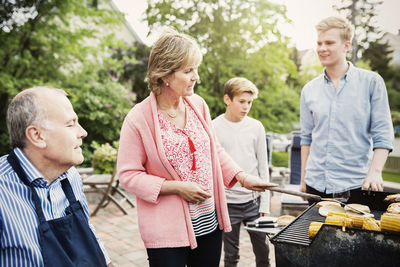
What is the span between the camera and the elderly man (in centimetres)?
128

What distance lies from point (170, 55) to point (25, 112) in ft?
2.45

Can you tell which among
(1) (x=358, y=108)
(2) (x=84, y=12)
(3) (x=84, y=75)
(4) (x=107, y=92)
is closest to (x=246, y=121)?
(1) (x=358, y=108)

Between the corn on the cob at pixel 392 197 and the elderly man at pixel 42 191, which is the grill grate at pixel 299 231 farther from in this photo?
the elderly man at pixel 42 191

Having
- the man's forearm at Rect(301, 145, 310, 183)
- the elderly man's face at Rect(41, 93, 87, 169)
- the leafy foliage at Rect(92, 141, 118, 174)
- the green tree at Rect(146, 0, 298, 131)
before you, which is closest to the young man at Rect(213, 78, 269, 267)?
the man's forearm at Rect(301, 145, 310, 183)

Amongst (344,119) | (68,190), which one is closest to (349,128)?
(344,119)

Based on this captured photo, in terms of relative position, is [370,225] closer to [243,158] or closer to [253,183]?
[253,183]

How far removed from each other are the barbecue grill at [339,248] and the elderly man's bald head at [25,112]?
3.74 feet

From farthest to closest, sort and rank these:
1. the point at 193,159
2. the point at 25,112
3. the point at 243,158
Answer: the point at 243,158 → the point at 193,159 → the point at 25,112

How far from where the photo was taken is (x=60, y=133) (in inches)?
57.2

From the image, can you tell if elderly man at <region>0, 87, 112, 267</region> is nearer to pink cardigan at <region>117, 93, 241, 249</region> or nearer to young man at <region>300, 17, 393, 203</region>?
pink cardigan at <region>117, 93, 241, 249</region>

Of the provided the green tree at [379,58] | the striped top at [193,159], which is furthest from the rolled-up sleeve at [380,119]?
the green tree at [379,58]

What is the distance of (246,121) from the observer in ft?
10.7

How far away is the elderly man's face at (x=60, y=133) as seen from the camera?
1.43 m

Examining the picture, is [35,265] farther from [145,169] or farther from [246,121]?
[246,121]
